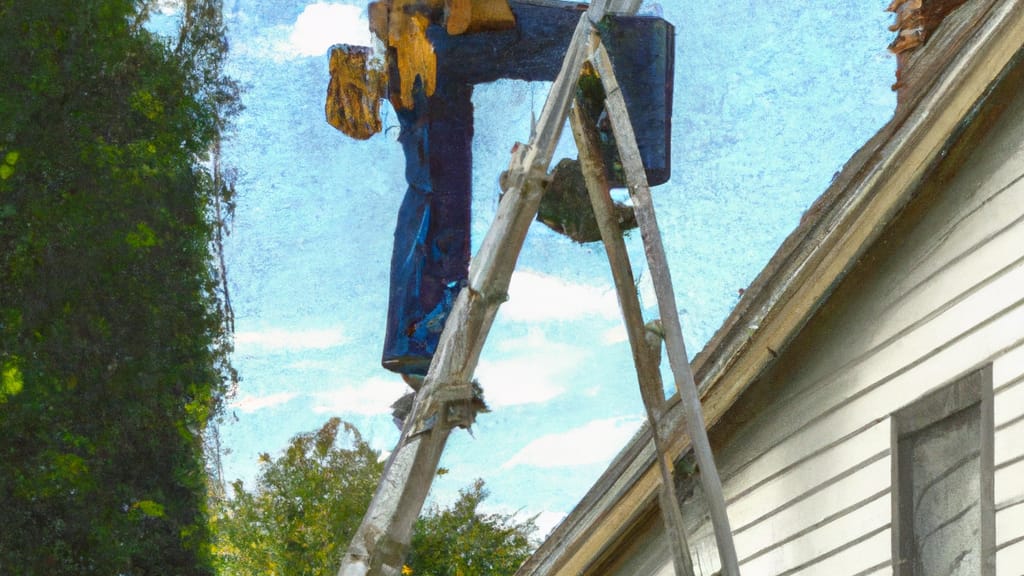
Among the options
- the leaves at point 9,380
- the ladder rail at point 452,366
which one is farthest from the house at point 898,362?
the leaves at point 9,380

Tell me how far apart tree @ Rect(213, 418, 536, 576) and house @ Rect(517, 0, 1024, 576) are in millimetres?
7719

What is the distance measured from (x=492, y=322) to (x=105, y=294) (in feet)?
26.8

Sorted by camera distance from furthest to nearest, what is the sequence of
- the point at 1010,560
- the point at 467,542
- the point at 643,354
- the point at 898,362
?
the point at 467,542 < the point at 643,354 < the point at 898,362 < the point at 1010,560

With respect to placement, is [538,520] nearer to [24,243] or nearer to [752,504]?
[24,243]

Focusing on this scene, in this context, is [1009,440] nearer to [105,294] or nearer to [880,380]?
[880,380]

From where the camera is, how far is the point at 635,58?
686cm

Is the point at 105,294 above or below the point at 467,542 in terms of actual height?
below

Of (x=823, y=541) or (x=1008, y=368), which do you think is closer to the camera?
(x=1008, y=368)

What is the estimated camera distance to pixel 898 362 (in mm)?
5102

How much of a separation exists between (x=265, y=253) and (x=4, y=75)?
3763mm

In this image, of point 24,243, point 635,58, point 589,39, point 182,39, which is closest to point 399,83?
point 635,58

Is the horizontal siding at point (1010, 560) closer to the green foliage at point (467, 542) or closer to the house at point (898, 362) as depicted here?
the house at point (898, 362)

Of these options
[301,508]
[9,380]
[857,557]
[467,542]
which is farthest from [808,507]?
[467,542]

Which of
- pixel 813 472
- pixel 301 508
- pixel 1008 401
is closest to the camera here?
pixel 1008 401
